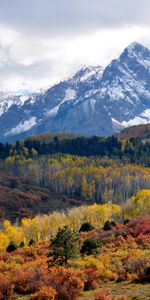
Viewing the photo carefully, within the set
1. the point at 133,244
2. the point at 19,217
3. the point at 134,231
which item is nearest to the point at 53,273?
the point at 133,244

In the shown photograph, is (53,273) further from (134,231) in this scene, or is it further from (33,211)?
(33,211)

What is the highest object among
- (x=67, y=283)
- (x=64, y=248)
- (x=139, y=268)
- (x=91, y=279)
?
(x=64, y=248)

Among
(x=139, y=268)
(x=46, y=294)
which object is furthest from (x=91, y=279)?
(x=46, y=294)

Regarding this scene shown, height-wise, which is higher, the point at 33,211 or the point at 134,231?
the point at 134,231

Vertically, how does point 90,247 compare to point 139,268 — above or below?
below

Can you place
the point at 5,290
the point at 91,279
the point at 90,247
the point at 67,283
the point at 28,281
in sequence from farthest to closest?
the point at 90,247
the point at 28,281
the point at 91,279
the point at 5,290
the point at 67,283

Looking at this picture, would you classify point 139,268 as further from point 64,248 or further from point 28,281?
point 28,281

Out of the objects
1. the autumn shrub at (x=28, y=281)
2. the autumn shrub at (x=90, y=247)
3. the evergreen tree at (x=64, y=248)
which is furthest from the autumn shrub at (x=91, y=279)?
the autumn shrub at (x=90, y=247)

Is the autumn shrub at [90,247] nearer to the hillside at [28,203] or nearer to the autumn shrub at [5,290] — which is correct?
the autumn shrub at [5,290]

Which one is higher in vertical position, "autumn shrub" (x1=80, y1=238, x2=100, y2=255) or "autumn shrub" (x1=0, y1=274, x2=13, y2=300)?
"autumn shrub" (x1=0, y1=274, x2=13, y2=300)

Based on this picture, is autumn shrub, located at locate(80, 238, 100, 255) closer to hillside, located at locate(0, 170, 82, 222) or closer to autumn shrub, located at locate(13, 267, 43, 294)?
autumn shrub, located at locate(13, 267, 43, 294)

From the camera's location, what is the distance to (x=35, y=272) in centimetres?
2836

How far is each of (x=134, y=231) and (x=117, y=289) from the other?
997 inches

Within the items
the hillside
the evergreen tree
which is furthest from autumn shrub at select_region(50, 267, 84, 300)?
the hillside
